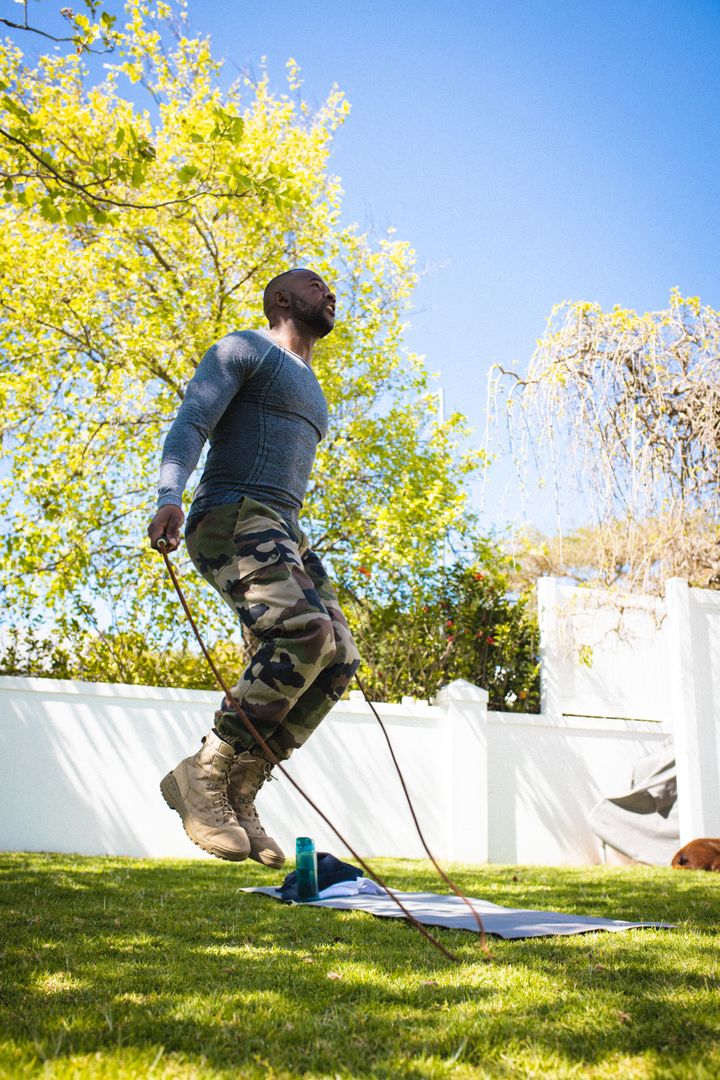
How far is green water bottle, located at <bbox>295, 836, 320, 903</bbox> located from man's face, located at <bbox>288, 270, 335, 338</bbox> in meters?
2.56

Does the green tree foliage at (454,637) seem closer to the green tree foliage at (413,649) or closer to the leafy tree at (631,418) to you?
the green tree foliage at (413,649)

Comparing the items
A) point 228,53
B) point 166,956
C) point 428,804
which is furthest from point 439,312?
point 166,956

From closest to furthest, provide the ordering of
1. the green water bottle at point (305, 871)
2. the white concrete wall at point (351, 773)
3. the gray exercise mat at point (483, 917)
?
1. the gray exercise mat at point (483, 917)
2. the green water bottle at point (305, 871)
3. the white concrete wall at point (351, 773)

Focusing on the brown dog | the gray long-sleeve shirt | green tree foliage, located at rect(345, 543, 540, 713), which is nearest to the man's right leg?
the gray long-sleeve shirt

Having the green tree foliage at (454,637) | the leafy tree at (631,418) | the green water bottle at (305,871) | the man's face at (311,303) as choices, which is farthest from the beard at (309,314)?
the green tree foliage at (454,637)

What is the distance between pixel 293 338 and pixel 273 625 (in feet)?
3.92

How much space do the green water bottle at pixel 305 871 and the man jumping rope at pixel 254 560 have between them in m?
1.58

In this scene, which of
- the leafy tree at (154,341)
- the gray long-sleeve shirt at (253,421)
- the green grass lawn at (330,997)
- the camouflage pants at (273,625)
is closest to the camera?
the green grass lawn at (330,997)

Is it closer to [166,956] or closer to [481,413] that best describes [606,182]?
[481,413]

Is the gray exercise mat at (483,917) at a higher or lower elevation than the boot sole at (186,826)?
lower

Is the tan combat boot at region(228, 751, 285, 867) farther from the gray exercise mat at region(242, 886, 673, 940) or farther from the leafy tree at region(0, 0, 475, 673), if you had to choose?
the leafy tree at region(0, 0, 475, 673)

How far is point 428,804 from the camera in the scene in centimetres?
852

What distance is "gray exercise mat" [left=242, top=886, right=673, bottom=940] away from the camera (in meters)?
3.20

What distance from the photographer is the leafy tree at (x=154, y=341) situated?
385 inches
